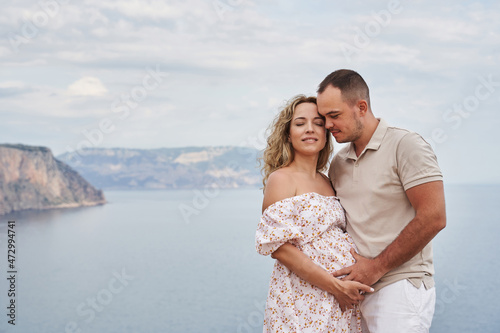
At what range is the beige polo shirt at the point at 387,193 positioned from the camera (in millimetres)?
3328

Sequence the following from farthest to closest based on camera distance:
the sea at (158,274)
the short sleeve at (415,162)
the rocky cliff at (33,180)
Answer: the rocky cliff at (33,180), the sea at (158,274), the short sleeve at (415,162)

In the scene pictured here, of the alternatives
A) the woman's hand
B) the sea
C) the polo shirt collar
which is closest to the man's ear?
the polo shirt collar

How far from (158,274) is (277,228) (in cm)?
7872

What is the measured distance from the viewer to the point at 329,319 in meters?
3.62

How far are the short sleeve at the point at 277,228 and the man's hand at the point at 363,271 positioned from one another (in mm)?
373

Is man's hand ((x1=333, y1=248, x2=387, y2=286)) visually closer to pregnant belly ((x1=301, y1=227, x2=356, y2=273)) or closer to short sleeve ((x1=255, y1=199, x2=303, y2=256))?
pregnant belly ((x1=301, y1=227, x2=356, y2=273))

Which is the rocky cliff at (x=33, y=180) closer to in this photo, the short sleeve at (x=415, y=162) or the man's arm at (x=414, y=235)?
the man's arm at (x=414, y=235)

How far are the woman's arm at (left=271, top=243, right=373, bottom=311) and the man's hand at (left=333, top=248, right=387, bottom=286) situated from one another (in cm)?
4

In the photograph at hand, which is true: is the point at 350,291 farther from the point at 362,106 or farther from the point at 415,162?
the point at 362,106

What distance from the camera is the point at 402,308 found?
341 centimetres

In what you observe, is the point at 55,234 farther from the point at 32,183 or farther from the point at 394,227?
the point at 394,227

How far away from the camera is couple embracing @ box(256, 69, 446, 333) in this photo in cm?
335

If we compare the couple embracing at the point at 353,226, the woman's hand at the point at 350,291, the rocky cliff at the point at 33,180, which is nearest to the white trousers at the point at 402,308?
the couple embracing at the point at 353,226

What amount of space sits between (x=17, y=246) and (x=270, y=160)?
348ft
